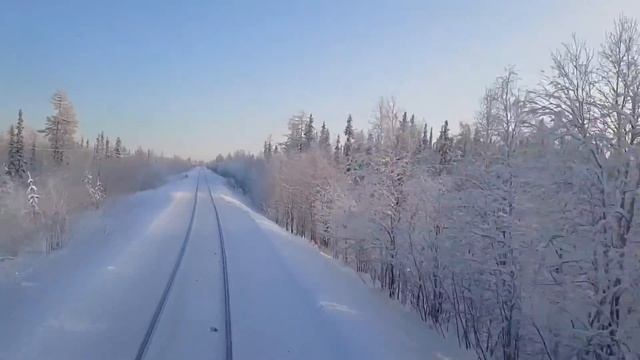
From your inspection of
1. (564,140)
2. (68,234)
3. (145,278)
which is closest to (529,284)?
(564,140)

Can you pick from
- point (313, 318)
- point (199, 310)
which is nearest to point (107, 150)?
point (199, 310)

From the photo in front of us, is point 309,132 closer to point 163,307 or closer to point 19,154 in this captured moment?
point 19,154

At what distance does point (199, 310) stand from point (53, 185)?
79.6 ft

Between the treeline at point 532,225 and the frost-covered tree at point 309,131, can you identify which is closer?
the treeline at point 532,225

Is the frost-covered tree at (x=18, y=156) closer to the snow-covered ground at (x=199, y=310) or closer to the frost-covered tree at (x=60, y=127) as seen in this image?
the frost-covered tree at (x=60, y=127)

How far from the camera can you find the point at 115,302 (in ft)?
37.2

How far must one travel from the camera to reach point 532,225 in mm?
10883

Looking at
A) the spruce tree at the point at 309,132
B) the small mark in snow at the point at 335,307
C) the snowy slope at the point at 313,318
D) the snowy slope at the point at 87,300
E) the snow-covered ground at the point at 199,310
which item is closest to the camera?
the snowy slope at the point at 87,300

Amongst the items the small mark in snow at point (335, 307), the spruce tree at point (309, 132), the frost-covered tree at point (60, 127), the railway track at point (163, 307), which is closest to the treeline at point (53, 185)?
the frost-covered tree at point (60, 127)

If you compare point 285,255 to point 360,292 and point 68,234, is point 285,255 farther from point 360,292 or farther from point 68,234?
point 68,234

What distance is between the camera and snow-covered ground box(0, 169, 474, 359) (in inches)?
349

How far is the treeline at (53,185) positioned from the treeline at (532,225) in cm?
1800

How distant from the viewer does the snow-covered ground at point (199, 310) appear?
8867 mm

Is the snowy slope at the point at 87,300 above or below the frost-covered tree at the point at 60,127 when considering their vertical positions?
below
